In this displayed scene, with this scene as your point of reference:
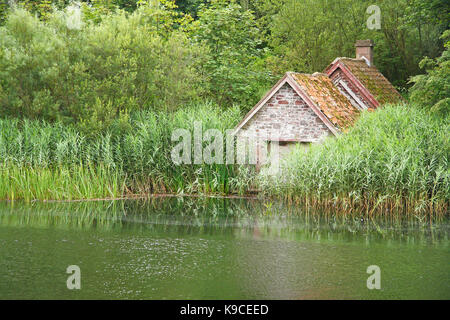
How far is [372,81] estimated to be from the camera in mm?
27344

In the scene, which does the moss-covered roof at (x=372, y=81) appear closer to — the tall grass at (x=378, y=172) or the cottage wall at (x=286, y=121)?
the cottage wall at (x=286, y=121)

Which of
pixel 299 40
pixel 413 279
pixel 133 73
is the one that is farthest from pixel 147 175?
pixel 413 279

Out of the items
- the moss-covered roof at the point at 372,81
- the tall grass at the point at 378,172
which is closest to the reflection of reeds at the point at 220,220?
the tall grass at the point at 378,172

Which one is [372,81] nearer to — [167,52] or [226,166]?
[226,166]

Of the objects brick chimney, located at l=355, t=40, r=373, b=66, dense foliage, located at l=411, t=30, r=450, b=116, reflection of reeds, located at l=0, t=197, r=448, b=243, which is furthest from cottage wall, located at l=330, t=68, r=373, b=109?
reflection of reeds, located at l=0, t=197, r=448, b=243

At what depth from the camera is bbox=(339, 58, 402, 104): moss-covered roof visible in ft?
86.7

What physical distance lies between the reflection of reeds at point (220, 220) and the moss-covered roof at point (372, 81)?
7168 millimetres

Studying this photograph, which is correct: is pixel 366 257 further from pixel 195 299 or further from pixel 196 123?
pixel 196 123

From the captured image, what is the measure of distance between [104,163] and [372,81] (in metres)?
10.6

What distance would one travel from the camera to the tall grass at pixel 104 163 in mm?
22547

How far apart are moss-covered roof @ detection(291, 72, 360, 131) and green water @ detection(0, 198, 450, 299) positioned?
3.86 meters

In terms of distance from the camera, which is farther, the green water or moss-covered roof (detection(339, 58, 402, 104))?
moss-covered roof (detection(339, 58, 402, 104))

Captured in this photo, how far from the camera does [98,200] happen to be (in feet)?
74.2

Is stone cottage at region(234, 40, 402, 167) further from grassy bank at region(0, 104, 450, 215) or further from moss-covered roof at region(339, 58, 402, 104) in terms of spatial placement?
grassy bank at region(0, 104, 450, 215)
